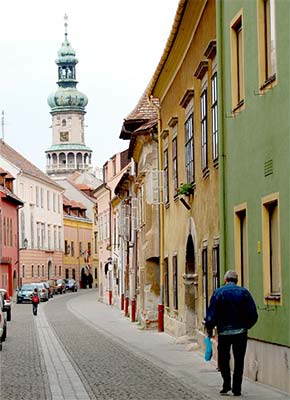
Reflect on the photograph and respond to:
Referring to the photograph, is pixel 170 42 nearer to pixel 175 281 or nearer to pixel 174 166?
pixel 174 166

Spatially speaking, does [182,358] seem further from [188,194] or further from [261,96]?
[261,96]

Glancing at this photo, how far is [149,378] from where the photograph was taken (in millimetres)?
18391

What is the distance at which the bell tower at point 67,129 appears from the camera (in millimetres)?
168250

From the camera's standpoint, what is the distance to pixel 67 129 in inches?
6777

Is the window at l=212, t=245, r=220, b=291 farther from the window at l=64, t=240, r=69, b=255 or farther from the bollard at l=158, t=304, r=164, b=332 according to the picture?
the window at l=64, t=240, r=69, b=255

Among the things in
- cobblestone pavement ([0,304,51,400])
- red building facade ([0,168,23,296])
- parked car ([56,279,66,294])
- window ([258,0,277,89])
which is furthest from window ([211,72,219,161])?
parked car ([56,279,66,294])

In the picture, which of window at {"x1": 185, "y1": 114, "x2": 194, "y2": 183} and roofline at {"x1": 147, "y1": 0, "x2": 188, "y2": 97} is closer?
roofline at {"x1": 147, "y1": 0, "x2": 188, "y2": 97}

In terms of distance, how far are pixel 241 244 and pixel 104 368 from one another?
4.24 m

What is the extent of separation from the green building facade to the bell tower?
150 meters

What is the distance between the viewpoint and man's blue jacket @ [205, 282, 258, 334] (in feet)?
48.1

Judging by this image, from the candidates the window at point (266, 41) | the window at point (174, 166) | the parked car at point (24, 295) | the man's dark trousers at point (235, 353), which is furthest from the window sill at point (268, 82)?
the parked car at point (24, 295)

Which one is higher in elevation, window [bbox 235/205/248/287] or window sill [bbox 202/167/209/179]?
window sill [bbox 202/167/209/179]

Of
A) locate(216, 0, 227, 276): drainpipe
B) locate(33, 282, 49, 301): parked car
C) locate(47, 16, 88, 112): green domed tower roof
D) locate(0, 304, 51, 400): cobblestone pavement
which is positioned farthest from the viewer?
locate(47, 16, 88, 112): green domed tower roof

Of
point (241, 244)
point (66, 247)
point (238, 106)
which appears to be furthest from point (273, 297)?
point (66, 247)
